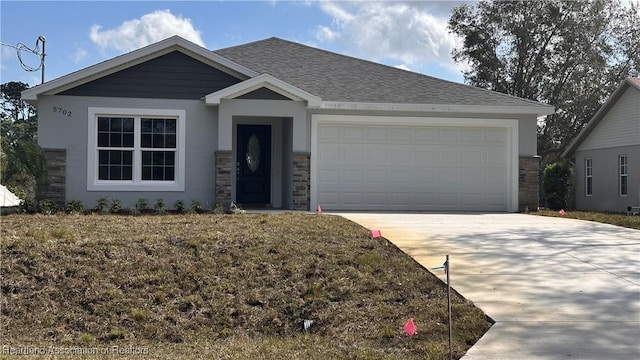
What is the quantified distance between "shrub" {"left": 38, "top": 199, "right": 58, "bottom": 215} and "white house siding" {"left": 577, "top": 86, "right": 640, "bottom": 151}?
1934cm

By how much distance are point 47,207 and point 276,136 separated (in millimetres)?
6568

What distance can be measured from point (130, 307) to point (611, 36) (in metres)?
34.1

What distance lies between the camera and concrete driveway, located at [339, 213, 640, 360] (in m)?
5.77

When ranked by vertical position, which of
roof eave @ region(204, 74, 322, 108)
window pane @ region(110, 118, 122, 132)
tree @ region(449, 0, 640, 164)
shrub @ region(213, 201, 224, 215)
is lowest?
shrub @ region(213, 201, 224, 215)

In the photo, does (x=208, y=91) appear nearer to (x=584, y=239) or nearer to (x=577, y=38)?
(x=584, y=239)

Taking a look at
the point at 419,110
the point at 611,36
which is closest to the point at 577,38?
the point at 611,36

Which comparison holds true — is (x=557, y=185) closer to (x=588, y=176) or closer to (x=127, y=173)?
(x=588, y=176)

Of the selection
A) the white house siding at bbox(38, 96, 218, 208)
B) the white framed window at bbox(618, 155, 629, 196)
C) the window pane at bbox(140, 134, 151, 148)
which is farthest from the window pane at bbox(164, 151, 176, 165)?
the white framed window at bbox(618, 155, 629, 196)

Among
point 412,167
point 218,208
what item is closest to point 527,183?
point 412,167

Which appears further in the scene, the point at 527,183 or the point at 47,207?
the point at 527,183

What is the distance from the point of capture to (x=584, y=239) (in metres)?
10.7

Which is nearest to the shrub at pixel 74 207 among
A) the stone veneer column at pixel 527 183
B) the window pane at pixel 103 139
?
the window pane at pixel 103 139

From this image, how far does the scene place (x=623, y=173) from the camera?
23047 mm

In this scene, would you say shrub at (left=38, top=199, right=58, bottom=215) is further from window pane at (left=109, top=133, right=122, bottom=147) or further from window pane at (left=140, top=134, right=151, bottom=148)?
window pane at (left=140, top=134, right=151, bottom=148)
